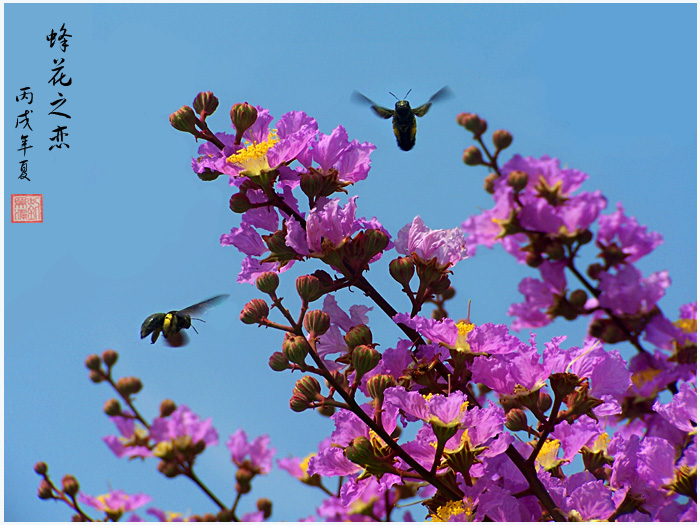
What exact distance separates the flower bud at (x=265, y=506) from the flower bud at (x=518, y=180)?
149cm

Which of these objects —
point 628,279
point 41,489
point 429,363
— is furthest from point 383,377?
point 41,489

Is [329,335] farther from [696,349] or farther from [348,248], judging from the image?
[696,349]

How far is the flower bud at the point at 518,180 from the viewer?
1.19 meters

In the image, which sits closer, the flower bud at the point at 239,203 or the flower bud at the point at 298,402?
the flower bud at the point at 298,402

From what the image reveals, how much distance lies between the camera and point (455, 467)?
134 centimetres

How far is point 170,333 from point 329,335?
4.13ft

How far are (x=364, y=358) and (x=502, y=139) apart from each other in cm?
53

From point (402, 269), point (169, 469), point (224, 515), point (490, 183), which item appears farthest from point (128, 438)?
point (490, 183)

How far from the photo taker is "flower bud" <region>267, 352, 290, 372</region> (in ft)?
4.70

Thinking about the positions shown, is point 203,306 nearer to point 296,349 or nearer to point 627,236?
point 296,349

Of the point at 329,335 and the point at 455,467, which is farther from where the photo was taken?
the point at 329,335

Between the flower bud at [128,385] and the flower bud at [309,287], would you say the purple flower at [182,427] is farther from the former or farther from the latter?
the flower bud at [309,287]

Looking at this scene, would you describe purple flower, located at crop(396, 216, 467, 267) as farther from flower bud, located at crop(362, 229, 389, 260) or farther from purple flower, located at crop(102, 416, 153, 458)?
purple flower, located at crop(102, 416, 153, 458)

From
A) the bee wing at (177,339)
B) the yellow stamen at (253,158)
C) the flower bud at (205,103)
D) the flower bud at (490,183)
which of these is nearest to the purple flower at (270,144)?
the yellow stamen at (253,158)
